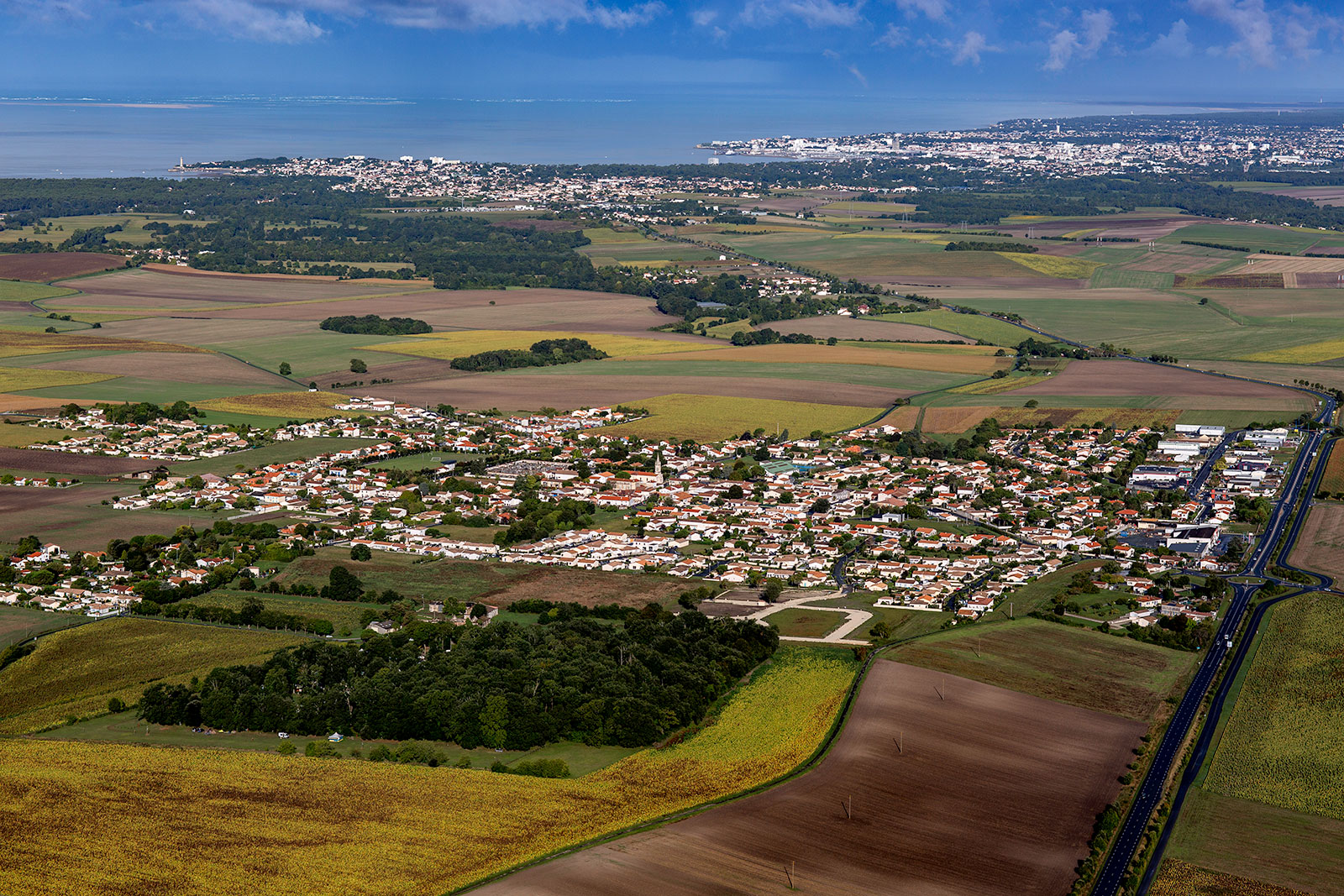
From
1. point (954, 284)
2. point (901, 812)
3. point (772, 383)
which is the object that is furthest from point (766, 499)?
point (954, 284)

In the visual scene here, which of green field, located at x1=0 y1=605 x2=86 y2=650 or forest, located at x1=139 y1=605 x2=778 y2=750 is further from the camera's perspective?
green field, located at x1=0 y1=605 x2=86 y2=650

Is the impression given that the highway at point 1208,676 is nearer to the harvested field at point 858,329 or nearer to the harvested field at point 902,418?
the harvested field at point 902,418

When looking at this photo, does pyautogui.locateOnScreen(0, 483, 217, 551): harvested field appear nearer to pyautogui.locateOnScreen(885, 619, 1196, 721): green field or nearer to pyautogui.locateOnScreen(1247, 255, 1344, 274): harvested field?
pyautogui.locateOnScreen(885, 619, 1196, 721): green field

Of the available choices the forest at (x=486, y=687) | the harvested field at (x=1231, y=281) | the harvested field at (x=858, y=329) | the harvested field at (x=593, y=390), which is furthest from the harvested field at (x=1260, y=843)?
the harvested field at (x=1231, y=281)

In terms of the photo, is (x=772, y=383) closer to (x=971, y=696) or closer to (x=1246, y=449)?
(x=1246, y=449)

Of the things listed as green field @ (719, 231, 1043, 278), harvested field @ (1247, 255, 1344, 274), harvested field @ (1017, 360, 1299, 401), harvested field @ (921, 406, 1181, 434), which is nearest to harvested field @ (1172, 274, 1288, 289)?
harvested field @ (1247, 255, 1344, 274)

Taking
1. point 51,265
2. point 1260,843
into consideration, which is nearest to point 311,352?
point 51,265
